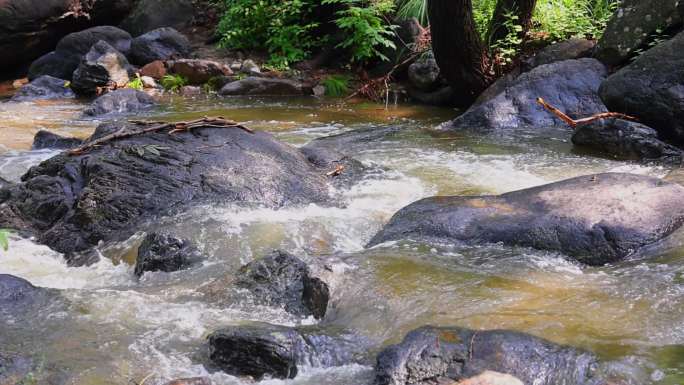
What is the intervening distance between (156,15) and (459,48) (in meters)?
8.60

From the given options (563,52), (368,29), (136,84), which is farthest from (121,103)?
(563,52)

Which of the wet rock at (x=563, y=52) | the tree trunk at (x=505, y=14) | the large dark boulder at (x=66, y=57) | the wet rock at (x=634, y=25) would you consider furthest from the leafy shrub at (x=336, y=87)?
the large dark boulder at (x=66, y=57)

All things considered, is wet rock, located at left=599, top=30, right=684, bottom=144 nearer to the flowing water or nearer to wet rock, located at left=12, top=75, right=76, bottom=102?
the flowing water

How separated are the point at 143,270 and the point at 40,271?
2.40 feet

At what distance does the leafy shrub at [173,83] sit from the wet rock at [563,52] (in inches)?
234

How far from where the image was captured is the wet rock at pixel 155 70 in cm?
1257

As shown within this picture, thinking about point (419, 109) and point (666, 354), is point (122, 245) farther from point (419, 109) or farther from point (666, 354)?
point (419, 109)

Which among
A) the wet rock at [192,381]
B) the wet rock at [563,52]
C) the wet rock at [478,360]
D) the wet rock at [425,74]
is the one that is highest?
the wet rock at [563,52]

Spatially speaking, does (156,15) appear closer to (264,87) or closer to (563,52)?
(264,87)

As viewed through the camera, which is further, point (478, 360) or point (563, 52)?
point (563, 52)

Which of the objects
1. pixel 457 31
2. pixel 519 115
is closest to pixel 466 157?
pixel 519 115

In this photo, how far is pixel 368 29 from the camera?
11062mm

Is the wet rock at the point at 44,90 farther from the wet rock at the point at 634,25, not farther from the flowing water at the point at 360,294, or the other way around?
the wet rock at the point at 634,25

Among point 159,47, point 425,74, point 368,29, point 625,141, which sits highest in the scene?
point 368,29
